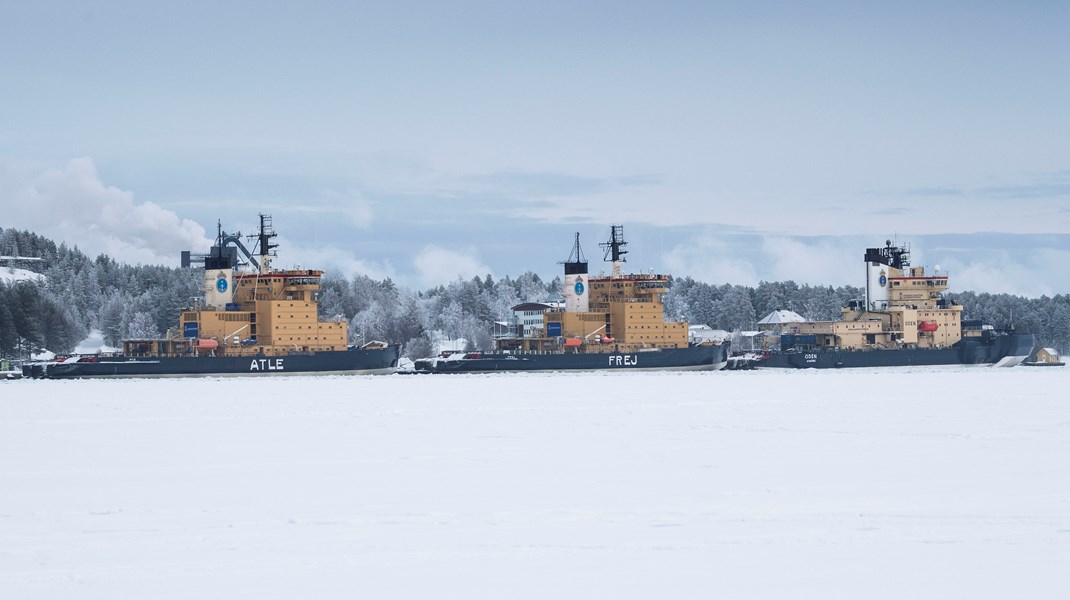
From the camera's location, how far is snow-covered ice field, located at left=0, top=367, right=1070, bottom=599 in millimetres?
11336

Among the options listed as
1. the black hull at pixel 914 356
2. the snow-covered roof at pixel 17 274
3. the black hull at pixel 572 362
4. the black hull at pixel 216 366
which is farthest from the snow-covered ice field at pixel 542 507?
the snow-covered roof at pixel 17 274

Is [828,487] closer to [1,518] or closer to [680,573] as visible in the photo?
[680,573]

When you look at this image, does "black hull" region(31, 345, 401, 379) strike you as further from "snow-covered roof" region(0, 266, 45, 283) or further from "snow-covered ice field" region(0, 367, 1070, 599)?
"snow-covered roof" region(0, 266, 45, 283)

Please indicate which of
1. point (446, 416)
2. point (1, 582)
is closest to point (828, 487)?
point (1, 582)

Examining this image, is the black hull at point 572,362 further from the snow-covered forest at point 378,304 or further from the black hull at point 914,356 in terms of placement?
the snow-covered forest at point 378,304

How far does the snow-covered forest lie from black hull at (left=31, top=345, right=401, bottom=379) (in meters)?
17.7

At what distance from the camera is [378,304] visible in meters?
124

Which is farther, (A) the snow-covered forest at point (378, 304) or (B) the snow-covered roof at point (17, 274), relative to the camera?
(B) the snow-covered roof at point (17, 274)

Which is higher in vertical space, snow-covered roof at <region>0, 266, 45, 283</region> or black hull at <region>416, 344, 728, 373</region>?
snow-covered roof at <region>0, 266, 45, 283</region>

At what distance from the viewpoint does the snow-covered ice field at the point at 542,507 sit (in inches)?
446

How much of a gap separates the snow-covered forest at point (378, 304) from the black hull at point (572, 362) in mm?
29497

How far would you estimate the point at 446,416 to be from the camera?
30.8m

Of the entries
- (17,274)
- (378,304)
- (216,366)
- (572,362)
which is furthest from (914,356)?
(17,274)

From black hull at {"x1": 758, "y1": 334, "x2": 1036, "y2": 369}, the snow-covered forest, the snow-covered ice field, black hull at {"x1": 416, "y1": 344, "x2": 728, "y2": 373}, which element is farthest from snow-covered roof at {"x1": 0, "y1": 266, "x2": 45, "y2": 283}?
the snow-covered ice field
